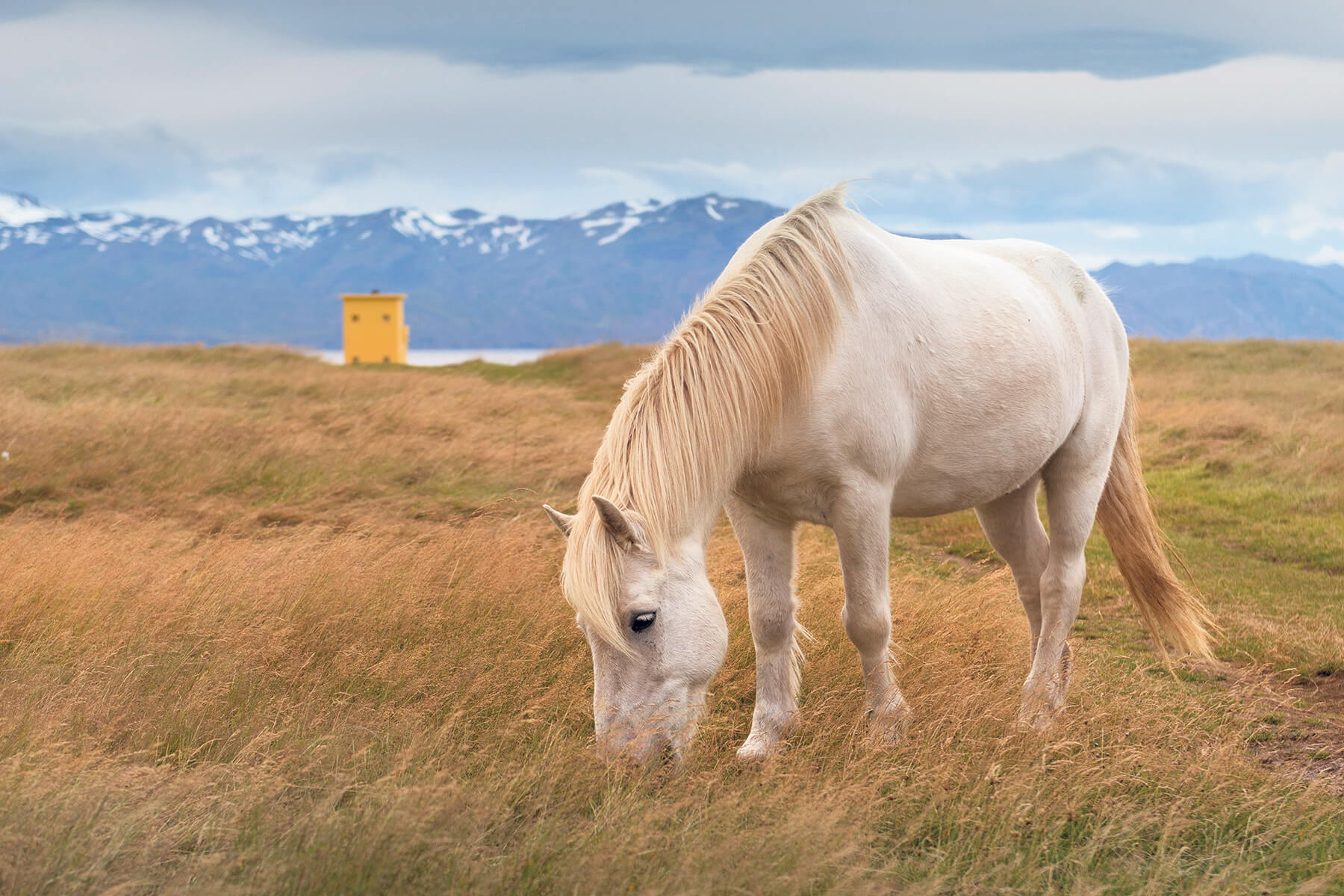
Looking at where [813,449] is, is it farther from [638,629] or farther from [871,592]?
[638,629]

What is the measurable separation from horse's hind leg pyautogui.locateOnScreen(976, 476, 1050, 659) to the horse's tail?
0.43 meters

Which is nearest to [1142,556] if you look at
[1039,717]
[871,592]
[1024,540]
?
[1024,540]

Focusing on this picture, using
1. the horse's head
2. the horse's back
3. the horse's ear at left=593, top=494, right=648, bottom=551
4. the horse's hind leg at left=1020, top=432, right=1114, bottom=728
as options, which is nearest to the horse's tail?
the horse's hind leg at left=1020, top=432, right=1114, bottom=728

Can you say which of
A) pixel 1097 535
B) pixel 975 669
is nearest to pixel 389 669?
pixel 975 669

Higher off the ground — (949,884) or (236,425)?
(949,884)

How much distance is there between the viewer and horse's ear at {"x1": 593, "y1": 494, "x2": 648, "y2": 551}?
258cm

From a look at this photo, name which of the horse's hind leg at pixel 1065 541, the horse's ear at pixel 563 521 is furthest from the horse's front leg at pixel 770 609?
the horse's hind leg at pixel 1065 541

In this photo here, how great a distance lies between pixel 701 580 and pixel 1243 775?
6.02 ft

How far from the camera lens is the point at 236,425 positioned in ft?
31.8

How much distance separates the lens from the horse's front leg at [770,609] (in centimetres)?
339

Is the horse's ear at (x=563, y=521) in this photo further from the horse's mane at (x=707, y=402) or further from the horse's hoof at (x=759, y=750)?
the horse's hoof at (x=759, y=750)

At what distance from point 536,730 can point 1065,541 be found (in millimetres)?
2456

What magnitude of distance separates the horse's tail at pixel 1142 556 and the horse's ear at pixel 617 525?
2.90 metres

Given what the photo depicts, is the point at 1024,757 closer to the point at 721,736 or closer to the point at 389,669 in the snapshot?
the point at 721,736
